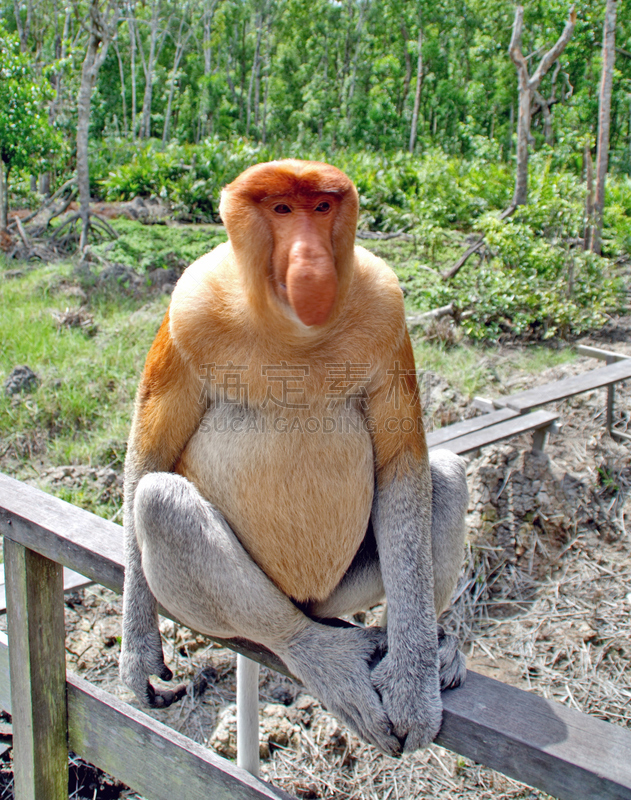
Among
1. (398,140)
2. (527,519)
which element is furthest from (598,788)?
(398,140)

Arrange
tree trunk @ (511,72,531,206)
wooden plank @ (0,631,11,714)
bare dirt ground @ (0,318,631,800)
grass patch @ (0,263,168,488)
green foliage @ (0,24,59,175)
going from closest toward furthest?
wooden plank @ (0,631,11,714) < bare dirt ground @ (0,318,631,800) < grass patch @ (0,263,168,488) < tree trunk @ (511,72,531,206) < green foliage @ (0,24,59,175)

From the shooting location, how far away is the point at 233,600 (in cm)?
152

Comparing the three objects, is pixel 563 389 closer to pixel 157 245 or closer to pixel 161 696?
pixel 161 696

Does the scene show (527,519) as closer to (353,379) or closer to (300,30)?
(353,379)

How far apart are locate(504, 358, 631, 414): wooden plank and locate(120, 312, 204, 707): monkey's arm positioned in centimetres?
329

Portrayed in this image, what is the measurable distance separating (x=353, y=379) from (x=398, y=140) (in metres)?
25.2

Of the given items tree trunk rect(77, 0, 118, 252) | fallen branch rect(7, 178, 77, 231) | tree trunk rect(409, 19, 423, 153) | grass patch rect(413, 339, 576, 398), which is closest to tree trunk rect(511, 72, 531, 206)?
grass patch rect(413, 339, 576, 398)

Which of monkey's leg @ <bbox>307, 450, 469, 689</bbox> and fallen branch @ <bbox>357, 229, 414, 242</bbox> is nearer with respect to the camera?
monkey's leg @ <bbox>307, 450, 469, 689</bbox>

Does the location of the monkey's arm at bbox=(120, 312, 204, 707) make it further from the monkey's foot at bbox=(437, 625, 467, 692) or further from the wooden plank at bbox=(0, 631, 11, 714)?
the monkey's foot at bbox=(437, 625, 467, 692)

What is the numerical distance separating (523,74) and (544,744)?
794 cm

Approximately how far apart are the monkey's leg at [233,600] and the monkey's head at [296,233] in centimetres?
53

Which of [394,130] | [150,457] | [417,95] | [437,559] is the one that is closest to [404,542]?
[437,559]

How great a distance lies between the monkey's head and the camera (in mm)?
1188

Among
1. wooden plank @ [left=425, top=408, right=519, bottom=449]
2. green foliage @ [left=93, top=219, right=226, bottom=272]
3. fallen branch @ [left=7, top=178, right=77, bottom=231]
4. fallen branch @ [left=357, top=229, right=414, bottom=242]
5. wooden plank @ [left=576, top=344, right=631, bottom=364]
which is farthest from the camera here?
fallen branch @ [left=357, top=229, right=414, bottom=242]
